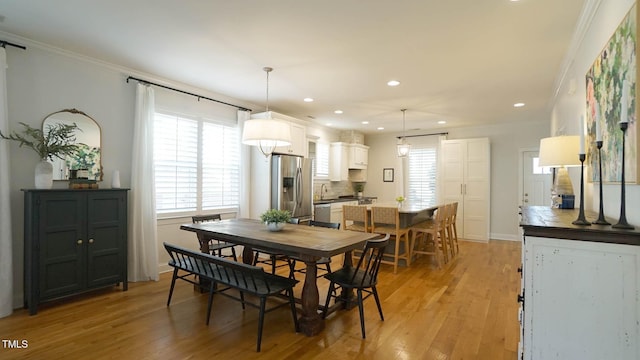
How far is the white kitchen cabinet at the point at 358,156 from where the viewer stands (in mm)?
8086

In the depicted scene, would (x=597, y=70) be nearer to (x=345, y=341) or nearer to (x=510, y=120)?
(x=345, y=341)

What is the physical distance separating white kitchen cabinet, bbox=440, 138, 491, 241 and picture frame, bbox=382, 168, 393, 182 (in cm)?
138

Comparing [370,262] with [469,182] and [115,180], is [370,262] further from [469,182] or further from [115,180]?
[469,182]

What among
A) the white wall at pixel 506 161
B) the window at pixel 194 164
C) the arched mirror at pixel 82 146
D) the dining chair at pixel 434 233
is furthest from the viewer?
the white wall at pixel 506 161

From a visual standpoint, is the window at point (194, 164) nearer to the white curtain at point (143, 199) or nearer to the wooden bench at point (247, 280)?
the white curtain at point (143, 199)

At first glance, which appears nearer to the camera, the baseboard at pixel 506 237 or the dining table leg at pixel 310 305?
the dining table leg at pixel 310 305

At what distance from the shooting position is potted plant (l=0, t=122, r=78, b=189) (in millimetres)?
3215

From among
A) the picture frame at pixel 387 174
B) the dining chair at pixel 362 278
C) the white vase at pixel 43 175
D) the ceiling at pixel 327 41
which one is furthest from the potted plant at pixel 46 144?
the picture frame at pixel 387 174

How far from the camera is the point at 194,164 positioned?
190 inches

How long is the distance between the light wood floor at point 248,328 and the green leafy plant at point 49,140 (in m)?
1.58

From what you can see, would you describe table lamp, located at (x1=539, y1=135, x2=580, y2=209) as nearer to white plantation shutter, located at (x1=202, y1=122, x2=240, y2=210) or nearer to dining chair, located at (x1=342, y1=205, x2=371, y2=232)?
dining chair, located at (x1=342, y1=205, x2=371, y2=232)

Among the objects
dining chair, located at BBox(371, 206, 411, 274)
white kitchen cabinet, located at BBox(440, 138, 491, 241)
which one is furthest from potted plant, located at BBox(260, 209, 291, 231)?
white kitchen cabinet, located at BBox(440, 138, 491, 241)

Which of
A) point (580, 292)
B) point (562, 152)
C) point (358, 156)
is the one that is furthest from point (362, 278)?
point (358, 156)

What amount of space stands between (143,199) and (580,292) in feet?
14.2
